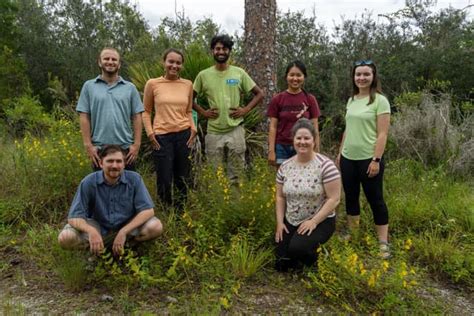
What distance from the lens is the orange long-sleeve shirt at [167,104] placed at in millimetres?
4332

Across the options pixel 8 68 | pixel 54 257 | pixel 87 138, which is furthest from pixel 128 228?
pixel 8 68

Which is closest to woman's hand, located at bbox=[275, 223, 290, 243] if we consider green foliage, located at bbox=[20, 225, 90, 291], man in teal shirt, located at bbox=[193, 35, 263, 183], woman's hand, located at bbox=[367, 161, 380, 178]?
woman's hand, located at bbox=[367, 161, 380, 178]

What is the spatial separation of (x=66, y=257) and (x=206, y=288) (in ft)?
3.97

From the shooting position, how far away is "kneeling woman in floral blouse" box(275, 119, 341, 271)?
3.71 meters

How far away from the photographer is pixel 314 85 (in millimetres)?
10414

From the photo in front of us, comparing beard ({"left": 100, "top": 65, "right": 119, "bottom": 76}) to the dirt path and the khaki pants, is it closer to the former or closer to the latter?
the khaki pants

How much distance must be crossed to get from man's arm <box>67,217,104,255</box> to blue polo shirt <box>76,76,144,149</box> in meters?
0.77

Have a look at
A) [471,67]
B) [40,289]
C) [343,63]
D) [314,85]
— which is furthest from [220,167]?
[471,67]

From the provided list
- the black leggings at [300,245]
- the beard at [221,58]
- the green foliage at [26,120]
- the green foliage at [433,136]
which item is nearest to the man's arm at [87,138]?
the beard at [221,58]

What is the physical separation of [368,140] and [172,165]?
187 centimetres

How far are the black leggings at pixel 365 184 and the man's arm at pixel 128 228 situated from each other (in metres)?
1.79

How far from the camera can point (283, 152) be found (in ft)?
14.8

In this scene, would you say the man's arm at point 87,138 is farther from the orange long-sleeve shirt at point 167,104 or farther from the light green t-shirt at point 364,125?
the light green t-shirt at point 364,125

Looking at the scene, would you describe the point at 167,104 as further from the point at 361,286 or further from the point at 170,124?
the point at 361,286
